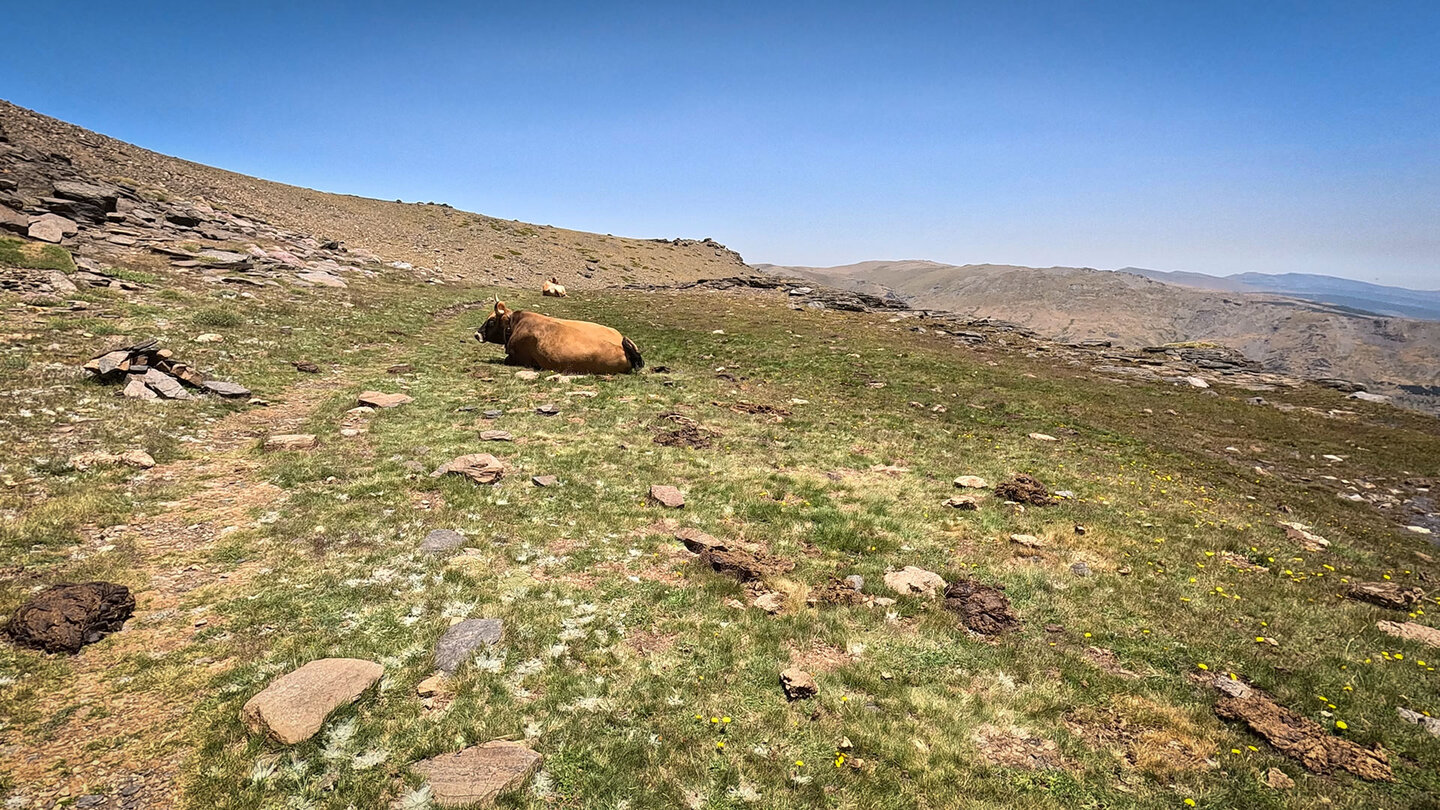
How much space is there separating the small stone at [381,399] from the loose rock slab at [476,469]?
15.6 feet

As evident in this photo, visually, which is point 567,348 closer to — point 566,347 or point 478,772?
point 566,347

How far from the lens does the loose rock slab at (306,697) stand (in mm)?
5109

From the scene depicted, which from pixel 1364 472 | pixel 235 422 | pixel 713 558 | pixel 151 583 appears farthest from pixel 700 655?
pixel 1364 472

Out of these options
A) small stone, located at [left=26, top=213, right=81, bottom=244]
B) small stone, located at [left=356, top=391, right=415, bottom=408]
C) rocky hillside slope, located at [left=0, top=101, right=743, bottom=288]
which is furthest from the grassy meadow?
rocky hillside slope, located at [left=0, top=101, right=743, bottom=288]

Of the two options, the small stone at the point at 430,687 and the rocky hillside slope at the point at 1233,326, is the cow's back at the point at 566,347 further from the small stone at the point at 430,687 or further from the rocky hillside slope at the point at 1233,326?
the rocky hillside slope at the point at 1233,326

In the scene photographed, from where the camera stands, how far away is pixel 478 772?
A: 16.5 ft

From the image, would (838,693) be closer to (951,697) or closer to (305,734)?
(951,697)

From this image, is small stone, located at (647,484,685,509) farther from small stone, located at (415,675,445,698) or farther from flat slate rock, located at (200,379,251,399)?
flat slate rock, located at (200,379,251,399)

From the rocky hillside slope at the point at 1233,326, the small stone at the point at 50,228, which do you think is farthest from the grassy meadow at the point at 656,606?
the rocky hillside slope at the point at 1233,326

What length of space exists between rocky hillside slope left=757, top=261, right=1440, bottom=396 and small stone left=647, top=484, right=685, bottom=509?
80.9 metres

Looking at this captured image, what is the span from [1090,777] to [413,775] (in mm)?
6631

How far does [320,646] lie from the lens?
626cm

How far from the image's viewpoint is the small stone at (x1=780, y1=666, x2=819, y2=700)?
640cm

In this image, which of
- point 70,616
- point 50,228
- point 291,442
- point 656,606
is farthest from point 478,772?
point 50,228
